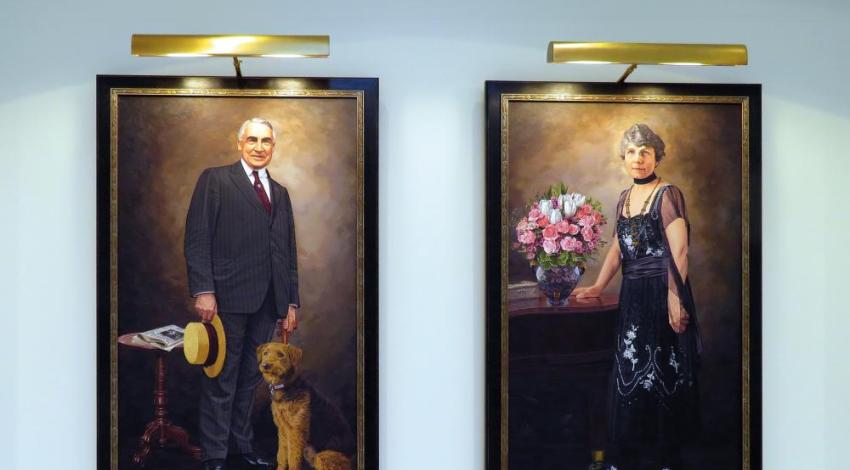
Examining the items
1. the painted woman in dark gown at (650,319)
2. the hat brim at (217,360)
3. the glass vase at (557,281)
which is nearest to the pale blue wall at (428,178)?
the glass vase at (557,281)

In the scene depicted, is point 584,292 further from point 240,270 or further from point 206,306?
point 206,306

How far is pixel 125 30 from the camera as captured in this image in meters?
2.34

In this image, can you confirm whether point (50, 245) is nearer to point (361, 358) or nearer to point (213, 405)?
point (213, 405)

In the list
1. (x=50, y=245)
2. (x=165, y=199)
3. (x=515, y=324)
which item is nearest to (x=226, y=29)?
(x=165, y=199)

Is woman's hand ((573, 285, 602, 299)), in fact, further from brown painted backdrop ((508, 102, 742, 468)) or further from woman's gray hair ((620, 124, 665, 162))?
woman's gray hair ((620, 124, 665, 162))

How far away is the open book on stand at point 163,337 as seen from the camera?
228cm

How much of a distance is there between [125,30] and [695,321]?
2193 mm

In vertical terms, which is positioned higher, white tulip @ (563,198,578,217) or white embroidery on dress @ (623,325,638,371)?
white tulip @ (563,198,578,217)

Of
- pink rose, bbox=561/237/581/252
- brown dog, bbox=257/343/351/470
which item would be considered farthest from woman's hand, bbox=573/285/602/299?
brown dog, bbox=257/343/351/470

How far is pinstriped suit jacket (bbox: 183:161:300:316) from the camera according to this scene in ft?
7.46

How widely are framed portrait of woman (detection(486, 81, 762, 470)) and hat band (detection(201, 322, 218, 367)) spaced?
92 centimetres

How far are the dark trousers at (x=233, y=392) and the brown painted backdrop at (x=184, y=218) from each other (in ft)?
0.13

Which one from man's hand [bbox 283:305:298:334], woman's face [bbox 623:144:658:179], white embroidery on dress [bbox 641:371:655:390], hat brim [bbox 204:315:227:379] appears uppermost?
woman's face [bbox 623:144:658:179]

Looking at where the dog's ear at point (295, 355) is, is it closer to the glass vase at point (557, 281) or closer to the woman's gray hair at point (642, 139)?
the glass vase at point (557, 281)
